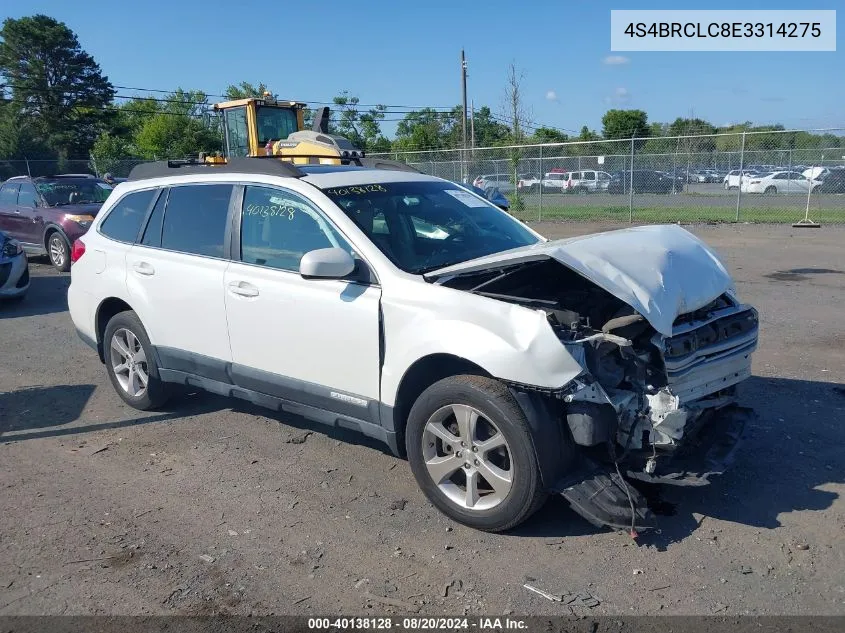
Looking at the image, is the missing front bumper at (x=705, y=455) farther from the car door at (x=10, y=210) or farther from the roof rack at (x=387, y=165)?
the car door at (x=10, y=210)

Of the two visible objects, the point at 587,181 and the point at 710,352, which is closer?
the point at 710,352

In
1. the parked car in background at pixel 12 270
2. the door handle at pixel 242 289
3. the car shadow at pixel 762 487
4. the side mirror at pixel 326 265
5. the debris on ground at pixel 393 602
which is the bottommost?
the car shadow at pixel 762 487

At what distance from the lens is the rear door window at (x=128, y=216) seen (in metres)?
5.70

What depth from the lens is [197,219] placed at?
17.1 feet

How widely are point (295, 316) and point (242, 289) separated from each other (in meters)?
0.54

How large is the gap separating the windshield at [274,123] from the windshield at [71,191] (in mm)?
3465

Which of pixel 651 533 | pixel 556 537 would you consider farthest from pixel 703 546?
pixel 556 537

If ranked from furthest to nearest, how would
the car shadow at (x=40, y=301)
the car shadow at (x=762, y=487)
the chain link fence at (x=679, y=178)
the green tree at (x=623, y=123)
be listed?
the green tree at (x=623, y=123), the chain link fence at (x=679, y=178), the car shadow at (x=40, y=301), the car shadow at (x=762, y=487)

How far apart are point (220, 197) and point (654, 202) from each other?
2096 centimetres

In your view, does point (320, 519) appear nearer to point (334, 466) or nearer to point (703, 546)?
point (334, 466)

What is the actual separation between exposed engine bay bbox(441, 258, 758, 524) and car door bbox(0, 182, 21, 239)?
13.5m

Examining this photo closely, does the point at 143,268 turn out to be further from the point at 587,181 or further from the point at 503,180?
the point at 587,181

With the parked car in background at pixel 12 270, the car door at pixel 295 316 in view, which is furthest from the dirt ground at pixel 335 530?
the parked car in background at pixel 12 270

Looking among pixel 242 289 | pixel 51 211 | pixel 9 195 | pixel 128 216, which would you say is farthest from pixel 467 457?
pixel 9 195
